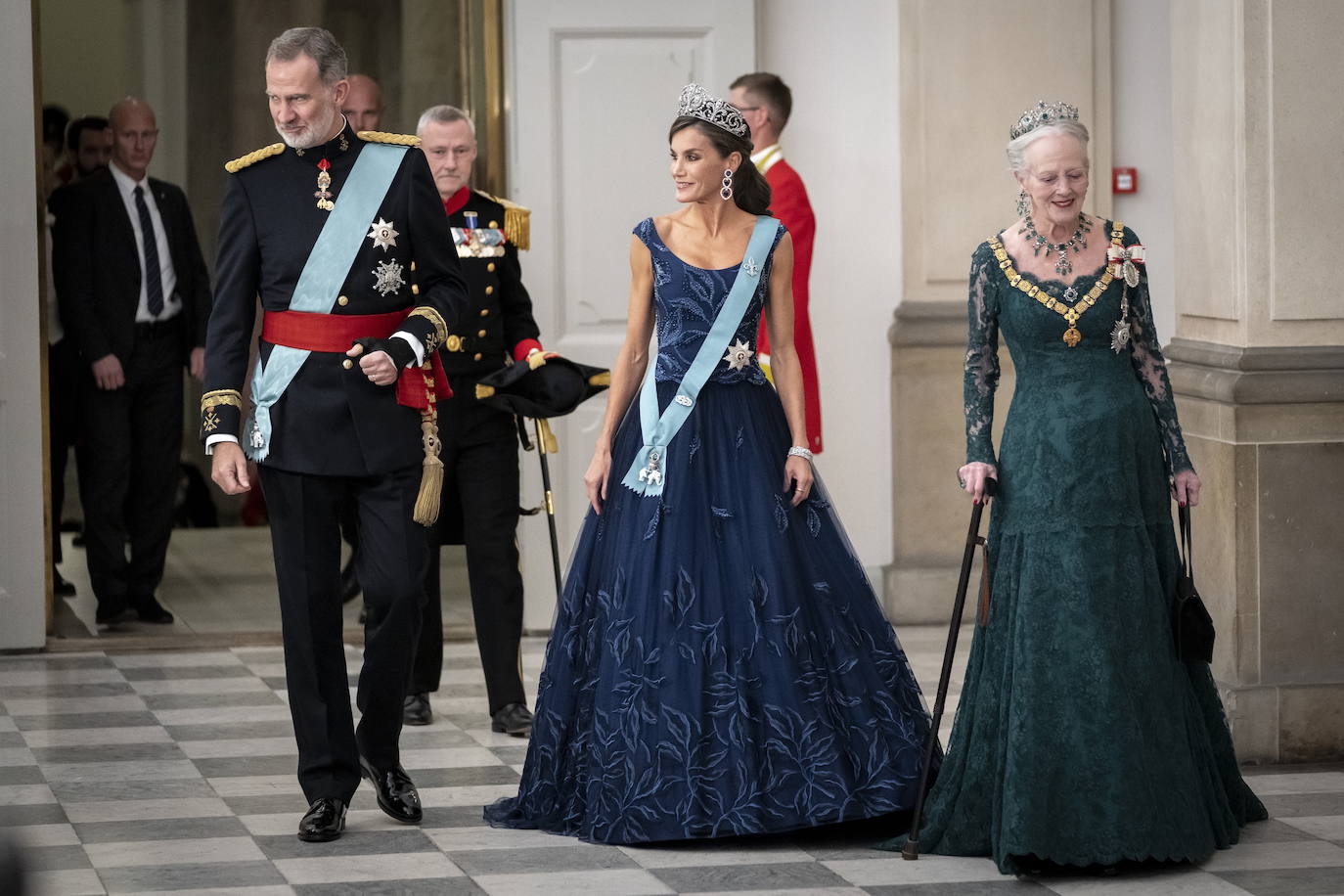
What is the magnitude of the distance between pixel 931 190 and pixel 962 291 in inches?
14.7

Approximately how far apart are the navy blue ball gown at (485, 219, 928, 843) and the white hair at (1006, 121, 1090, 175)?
2.06 feet

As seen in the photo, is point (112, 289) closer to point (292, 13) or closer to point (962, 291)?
point (962, 291)

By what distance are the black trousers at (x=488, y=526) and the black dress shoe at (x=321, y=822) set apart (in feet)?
3.74

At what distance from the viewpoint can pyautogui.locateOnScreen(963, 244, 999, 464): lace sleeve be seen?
13.4 feet

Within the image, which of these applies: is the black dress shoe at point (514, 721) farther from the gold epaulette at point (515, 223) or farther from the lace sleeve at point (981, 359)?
the lace sleeve at point (981, 359)

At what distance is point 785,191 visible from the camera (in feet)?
20.3

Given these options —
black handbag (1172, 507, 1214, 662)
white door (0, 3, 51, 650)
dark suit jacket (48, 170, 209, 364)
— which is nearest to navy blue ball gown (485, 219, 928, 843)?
black handbag (1172, 507, 1214, 662)

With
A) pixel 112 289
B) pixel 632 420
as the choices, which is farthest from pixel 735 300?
pixel 112 289

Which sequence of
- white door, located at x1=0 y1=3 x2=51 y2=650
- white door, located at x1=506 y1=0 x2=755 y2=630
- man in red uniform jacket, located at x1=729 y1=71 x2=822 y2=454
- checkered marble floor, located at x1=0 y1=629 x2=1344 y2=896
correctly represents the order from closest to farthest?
checkered marble floor, located at x1=0 y1=629 x2=1344 y2=896
man in red uniform jacket, located at x1=729 y1=71 x2=822 y2=454
white door, located at x1=0 y1=3 x2=51 y2=650
white door, located at x1=506 y1=0 x2=755 y2=630

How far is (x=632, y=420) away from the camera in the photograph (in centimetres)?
439

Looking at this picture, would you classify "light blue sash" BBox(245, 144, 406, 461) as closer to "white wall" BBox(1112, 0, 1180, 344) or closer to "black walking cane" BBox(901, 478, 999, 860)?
"black walking cane" BBox(901, 478, 999, 860)

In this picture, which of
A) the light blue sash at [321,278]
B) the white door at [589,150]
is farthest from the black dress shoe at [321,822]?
the white door at [589,150]

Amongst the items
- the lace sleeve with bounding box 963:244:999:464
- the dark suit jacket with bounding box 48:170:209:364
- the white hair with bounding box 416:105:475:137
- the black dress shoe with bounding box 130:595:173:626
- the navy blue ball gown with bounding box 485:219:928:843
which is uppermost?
the white hair with bounding box 416:105:475:137

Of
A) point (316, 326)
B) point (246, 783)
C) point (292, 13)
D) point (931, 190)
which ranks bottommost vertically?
point (246, 783)
